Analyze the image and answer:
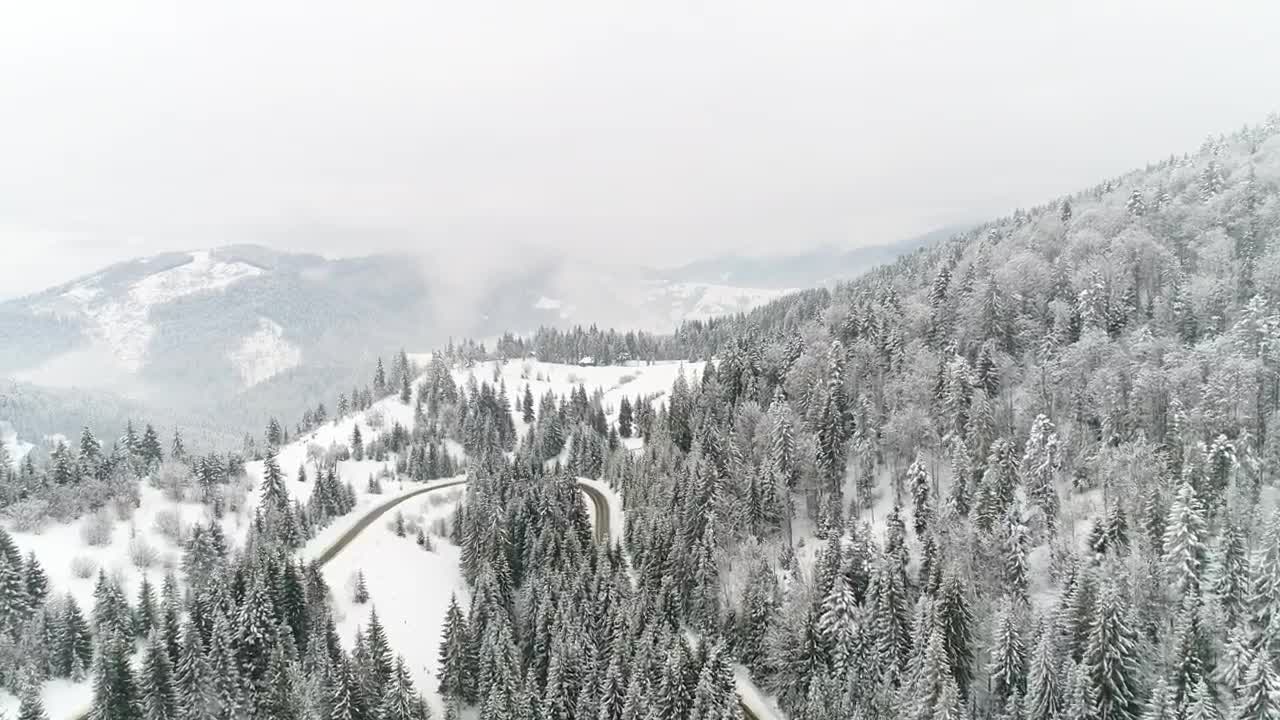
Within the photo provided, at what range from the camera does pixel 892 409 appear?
102750 millimetres

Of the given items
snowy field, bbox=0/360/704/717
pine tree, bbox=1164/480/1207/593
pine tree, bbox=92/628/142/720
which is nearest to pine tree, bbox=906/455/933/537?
pine tree, bbox=1164/480/1207/593

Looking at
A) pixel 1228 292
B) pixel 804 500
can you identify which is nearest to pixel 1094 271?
pixel 1228 292

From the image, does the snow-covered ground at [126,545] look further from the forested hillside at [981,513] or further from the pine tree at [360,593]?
the forested hillside at [981,513]

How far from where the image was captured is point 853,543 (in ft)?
261

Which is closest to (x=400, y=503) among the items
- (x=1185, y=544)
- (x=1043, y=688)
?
(x=1043, y=688)

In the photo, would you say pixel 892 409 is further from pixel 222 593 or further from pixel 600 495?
pixel 222 593

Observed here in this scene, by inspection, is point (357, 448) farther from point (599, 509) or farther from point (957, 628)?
point (957, 628)

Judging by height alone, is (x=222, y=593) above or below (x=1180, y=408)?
below

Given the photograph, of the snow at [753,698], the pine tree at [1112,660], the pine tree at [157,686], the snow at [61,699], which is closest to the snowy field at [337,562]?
the snow at [61,699]

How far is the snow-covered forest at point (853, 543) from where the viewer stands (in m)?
59.5

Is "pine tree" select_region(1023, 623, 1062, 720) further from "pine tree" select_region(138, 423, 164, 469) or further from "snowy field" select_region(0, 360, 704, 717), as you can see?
"pine tree" select_region(138, 423, 164, 469)

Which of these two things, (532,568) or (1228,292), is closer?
(1228,292)

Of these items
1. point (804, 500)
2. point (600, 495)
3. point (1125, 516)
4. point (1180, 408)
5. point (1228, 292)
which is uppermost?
point (1228, 292)

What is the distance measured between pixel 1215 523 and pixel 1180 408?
1592cm
